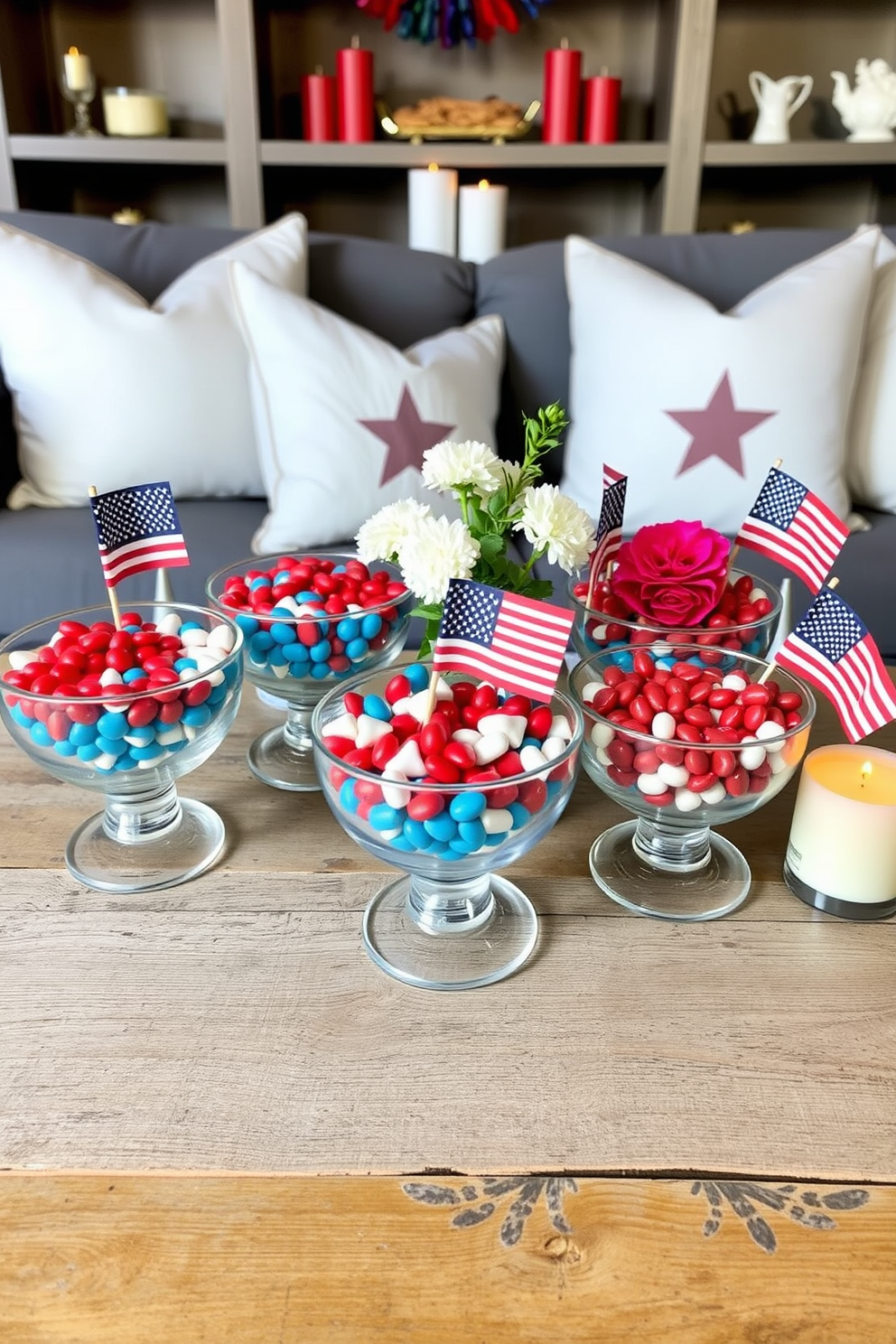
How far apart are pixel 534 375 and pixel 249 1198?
1.67 m

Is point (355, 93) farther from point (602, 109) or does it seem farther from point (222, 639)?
point (222, 639)

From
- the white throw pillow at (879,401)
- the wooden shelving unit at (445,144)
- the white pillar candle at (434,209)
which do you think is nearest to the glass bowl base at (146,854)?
→ the white throw pillow at (879,401)

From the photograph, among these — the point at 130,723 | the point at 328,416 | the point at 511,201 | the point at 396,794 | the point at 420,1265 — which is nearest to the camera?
the point at 420,1265

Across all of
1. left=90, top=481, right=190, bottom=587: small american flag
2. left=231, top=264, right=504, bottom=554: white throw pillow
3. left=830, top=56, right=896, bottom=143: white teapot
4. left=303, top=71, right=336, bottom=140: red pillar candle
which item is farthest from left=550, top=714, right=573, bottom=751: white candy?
left=830, top=56, right=896, bottom=143: white teapot

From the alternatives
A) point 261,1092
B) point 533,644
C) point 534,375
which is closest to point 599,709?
point 533,644

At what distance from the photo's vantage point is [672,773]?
27.6 inches

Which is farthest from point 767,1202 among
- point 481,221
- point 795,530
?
point 481,221

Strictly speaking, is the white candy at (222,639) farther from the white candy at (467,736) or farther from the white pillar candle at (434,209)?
the white pillar candle at (434,209)

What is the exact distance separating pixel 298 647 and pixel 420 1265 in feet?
1.72

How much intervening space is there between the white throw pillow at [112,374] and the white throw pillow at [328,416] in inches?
3.9

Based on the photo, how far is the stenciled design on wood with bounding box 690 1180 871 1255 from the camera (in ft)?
1.72

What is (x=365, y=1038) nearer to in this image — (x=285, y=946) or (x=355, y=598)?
(x=285, y=946)

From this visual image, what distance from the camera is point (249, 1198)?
533mm

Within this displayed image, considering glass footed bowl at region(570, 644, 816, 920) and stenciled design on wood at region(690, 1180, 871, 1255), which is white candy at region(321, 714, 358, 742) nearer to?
glass footed bowl at region(570, 644, 816, 920)
